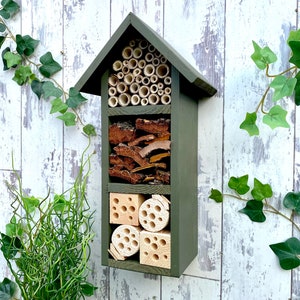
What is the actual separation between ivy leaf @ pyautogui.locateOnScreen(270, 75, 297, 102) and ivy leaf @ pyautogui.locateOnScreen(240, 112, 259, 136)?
6 cm

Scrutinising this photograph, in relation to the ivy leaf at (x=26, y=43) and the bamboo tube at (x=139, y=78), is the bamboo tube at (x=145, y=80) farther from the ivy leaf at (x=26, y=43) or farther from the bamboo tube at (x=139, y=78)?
the ivy leaf at (x=26, y=43)

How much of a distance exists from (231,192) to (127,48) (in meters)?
0.41

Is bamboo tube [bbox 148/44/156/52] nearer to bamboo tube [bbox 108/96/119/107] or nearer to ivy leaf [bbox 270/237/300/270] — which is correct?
bamboo tube [bbox 108/96/119/107]

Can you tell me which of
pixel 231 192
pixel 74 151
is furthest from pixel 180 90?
pixel 74 151

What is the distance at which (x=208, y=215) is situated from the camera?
86cm

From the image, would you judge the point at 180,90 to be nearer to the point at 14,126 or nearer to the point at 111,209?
the point at 111,209

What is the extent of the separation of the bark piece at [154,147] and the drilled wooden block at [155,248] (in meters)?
0.17

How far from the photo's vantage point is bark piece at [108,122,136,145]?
0.75 m

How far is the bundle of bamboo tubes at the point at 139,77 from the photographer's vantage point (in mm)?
727

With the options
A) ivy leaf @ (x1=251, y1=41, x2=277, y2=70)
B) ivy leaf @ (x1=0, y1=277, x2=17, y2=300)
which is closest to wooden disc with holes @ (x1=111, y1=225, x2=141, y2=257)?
ivy leaf @ (x1=251, y1=41, x2=277, y2=70)

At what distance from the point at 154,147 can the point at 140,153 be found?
3 cm

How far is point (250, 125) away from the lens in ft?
2.51

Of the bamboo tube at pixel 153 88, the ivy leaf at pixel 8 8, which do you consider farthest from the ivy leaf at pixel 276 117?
the ivy leaf at pixel 8 8

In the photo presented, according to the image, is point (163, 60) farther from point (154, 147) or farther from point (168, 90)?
point (154, 147)
